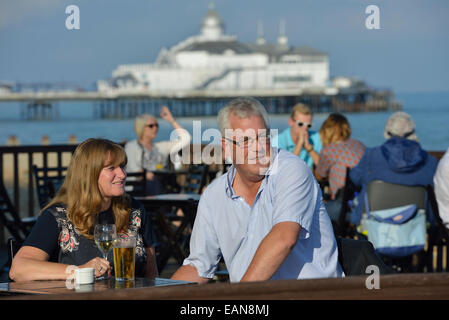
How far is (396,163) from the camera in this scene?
471 cm

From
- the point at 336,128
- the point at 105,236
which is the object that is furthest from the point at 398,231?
the point at 105,236

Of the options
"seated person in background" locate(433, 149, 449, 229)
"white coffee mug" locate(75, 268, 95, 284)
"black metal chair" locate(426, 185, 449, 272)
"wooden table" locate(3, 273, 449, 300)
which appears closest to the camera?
"wooden table" locate(3, 273, 449, 300)

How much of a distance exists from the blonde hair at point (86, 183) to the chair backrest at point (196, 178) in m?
3.35

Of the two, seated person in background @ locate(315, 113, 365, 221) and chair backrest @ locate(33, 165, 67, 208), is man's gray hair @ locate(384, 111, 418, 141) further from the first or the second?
chair backrest @ locate(33, 165, 67, 208)

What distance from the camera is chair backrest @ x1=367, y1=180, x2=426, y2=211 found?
15.4 ft

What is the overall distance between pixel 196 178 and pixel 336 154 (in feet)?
3.82

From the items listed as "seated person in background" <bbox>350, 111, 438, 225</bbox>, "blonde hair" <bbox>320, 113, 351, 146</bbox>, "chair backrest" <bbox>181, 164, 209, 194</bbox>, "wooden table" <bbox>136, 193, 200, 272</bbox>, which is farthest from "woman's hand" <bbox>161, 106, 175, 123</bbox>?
"seated person in background" <bbox>350, 111, 438, 225</bbox>

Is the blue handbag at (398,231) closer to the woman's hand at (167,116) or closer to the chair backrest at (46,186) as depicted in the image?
the chair backrest at (46,186)

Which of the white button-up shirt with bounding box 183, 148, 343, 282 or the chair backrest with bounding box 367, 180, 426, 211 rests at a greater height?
the white button-up shirt with bounding box 183, 148, 343, 282

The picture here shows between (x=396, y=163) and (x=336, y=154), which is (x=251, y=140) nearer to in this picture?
(x=396, y=163)

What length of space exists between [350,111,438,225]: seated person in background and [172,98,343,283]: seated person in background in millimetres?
2326

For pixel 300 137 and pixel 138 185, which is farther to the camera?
pixel 300 137
